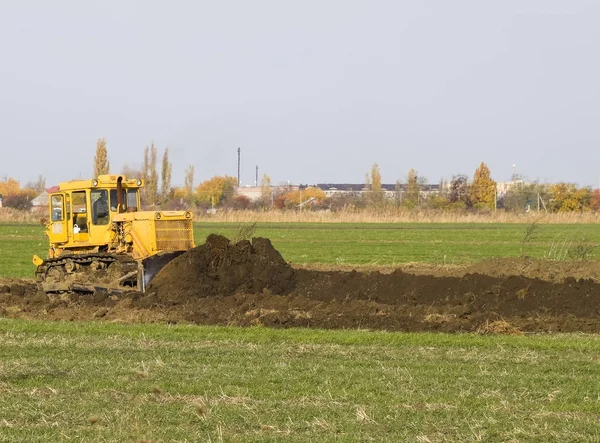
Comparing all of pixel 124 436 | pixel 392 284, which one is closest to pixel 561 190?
pixel 392 284

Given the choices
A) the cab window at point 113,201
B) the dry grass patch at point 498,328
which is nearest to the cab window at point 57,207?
the cab window at point 113,201

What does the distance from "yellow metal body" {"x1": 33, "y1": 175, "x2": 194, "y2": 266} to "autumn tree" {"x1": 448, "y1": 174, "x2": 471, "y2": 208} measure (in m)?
89.1

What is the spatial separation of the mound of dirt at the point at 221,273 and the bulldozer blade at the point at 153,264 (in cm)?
34

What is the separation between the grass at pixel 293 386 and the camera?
30.5 ft

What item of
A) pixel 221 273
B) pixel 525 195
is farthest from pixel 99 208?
pixel 525 195

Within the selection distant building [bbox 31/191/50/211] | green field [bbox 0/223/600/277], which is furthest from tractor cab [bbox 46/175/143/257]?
distant building [bbox 31/191/50/211]

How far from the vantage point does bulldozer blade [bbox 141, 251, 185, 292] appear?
21281mm

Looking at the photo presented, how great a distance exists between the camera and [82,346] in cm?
1467

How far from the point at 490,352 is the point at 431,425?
5083 mm

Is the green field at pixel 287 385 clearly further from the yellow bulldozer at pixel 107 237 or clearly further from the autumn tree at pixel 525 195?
the autumn tree at pixel 525 195

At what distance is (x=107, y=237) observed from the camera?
23.1 metres

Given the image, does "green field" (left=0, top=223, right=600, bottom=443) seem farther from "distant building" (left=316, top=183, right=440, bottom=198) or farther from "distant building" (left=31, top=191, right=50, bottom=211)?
"distant building" (left=316, top=183, right=440, bottom=198)

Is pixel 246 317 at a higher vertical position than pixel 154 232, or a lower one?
lower

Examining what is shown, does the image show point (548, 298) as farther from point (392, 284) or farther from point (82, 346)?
point (82, 346)
